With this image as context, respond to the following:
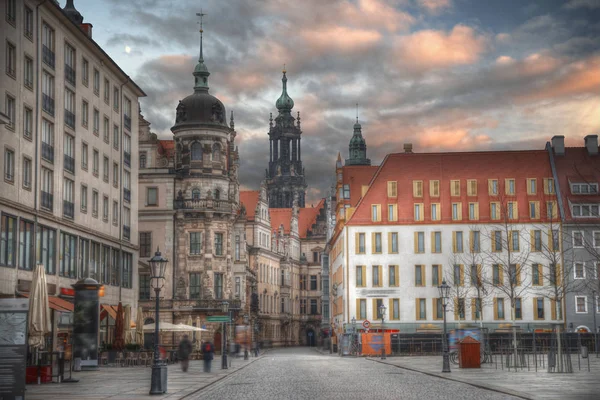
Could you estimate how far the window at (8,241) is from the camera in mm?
43938

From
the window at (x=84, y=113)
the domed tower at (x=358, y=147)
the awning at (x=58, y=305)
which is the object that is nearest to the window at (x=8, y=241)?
the awning at (x=58, y=305)

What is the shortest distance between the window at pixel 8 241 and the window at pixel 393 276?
49009mm

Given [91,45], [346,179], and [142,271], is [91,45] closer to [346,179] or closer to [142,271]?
[142,271]

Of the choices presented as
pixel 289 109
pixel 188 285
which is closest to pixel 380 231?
pixel 188 285

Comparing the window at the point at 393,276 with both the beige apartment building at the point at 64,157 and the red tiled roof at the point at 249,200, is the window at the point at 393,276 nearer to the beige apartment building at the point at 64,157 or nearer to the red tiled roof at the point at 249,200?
the beige apartment building at the point at 64,157

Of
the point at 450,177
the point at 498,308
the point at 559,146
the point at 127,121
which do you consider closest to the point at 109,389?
the point at 127,121

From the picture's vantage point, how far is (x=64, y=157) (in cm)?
5472

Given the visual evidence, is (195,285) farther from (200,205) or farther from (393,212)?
(393,212)

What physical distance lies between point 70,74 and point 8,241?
14624mm

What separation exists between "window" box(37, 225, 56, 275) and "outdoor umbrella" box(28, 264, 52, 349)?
1329cm

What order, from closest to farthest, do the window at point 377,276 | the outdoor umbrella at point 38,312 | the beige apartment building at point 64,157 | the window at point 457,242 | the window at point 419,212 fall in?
the outdoor umbrella at point 38,312, the beige apartment building at point 64,157, the window at point 377,276, the window at point 457,242, the window at point 419,212

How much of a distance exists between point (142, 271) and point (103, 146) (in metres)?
29.7

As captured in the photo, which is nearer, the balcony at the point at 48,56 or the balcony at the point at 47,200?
the balcony at the point at 47,200

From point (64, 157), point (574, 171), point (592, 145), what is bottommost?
point (64, 157)
